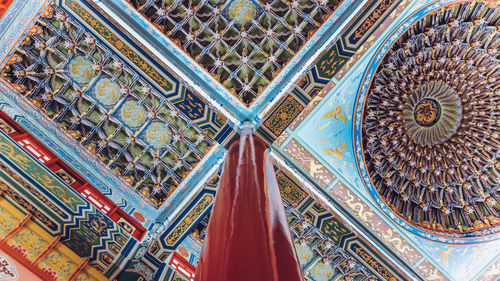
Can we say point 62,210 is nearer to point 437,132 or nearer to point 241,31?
point 241,31

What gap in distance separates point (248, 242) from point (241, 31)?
4083 millimetres

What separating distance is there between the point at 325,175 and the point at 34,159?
4170 mm

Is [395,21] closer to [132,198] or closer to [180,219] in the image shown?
[180,219]

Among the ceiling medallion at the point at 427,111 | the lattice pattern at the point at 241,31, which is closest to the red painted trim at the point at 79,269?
the lattice pattern at the point at 241,31

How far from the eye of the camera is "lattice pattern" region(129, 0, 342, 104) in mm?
4703

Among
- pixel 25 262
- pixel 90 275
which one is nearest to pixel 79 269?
pixel 90 275

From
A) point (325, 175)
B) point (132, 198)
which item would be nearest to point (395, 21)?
point (325, 175)

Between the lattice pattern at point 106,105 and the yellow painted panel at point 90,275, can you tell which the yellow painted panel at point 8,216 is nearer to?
the yellow painted panel at point 90,275

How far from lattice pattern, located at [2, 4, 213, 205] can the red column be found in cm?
333

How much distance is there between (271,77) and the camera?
501 cm

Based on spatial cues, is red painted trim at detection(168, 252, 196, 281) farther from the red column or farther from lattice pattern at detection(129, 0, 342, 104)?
the red column

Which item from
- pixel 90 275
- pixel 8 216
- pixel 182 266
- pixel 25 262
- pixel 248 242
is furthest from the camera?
pixel 182 266

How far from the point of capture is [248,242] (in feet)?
4.08

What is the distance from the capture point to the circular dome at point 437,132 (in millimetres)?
5543
